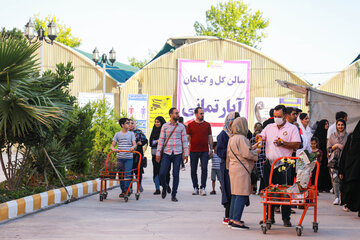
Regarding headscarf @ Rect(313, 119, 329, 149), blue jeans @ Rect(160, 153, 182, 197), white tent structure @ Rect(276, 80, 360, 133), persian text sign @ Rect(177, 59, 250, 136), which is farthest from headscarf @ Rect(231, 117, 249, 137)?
persian text sign @ Rect(177, 59, 250, 136)

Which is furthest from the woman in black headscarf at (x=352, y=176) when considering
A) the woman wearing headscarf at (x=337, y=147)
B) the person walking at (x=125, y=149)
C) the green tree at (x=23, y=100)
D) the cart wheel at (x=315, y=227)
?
the green tree at (x=23, y=100)

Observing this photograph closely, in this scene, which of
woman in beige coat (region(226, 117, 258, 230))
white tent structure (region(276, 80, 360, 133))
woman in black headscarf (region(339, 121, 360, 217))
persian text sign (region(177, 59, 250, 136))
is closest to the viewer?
woman in beige coat (region(226, 117, 258, 230))

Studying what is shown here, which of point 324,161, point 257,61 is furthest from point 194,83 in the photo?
point 324,161

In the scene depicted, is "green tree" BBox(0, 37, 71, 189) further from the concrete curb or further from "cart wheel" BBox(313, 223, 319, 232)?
"cart wheel" BBox(313, 223, 319, 232)

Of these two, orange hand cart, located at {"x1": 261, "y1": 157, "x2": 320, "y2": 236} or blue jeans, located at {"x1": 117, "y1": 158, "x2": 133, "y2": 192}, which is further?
blue jeans, located at {"x1": 117, "y1": 158, "x2": 133, "y2": 192}

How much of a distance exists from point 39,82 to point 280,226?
518 cm

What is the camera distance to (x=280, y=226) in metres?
9.36

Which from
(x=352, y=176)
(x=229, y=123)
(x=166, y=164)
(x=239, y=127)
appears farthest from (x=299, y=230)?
(x=166, y=164)

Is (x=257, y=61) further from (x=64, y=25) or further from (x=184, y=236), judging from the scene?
(x=64, y=25)

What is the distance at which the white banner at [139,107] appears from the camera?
1289 inches

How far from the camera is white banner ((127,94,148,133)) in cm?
3275

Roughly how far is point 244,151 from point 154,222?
75.2 inches

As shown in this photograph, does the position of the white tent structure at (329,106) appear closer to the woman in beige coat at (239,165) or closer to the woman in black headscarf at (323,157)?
the woman in black headscarf at (323,157)

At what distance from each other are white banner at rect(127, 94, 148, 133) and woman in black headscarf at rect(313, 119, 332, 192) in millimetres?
17858
